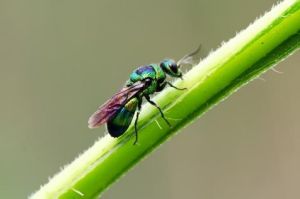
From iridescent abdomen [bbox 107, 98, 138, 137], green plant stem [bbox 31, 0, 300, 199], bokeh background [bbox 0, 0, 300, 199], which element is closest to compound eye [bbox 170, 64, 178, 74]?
iridescent abdomen [bbox 107, 98, 138, 137]

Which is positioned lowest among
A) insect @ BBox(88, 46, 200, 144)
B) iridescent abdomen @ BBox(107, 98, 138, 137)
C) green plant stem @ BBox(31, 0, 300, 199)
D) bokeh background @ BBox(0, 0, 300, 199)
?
green plant stem @ BBox(31, 0, 300, 199)

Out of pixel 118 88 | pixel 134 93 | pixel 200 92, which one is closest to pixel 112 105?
pixel 134 93

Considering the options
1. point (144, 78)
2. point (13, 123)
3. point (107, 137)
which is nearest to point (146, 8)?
point (13, 123)

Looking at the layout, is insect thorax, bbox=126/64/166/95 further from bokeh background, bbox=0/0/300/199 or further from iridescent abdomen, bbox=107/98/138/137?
bokeh background, bbox=0/0/300/199

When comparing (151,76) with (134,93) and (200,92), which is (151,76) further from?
(200,92)

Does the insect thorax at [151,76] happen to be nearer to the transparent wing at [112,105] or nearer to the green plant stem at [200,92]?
the transparent wing at [112,105]

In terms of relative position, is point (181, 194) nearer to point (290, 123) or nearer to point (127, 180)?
point (127, 180)
